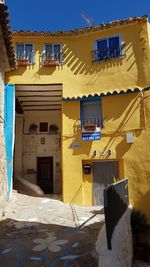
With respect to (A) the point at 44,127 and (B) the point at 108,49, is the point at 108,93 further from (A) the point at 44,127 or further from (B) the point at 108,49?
(A) the point at 44,127

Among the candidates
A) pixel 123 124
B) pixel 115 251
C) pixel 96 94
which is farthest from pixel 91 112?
Result: pixel 115 251

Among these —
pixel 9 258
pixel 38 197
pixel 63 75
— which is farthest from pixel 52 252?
pixel 63 75

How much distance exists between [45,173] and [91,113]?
610cm

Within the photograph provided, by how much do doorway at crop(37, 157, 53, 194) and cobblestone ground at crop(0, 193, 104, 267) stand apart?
4117mm

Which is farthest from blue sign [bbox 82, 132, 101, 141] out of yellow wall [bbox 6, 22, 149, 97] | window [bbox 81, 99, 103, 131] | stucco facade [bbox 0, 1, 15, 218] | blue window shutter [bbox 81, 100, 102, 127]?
stucco facade [bbox 0, 1, 15, 218]

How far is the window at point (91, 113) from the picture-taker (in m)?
13.6

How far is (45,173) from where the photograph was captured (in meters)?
17.5

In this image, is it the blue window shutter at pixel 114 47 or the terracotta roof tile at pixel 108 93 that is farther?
the blue window shutter at pixel 114 47

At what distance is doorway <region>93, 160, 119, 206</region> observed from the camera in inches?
516

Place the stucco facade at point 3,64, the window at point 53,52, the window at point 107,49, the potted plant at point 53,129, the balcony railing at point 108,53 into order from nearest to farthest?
the stucco facade at point 3,64 < the balcony railing at point 108,53 < the window at point 107,49 < the window at point 53,52 < the potted plant at point 53,129

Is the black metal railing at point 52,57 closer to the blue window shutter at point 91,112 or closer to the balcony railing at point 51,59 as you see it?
the balcony railing at point 51,59

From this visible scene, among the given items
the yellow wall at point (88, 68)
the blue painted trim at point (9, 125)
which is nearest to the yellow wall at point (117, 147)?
the yellow wall at point (88, 68)

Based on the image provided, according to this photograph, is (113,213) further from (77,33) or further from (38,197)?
(77,33)

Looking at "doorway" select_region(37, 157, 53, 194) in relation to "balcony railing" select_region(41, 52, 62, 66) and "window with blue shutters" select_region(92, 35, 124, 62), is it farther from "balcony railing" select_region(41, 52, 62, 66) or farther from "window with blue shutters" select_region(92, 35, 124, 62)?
"window with blue shutters" select_region(92, 35, 124, 62)
